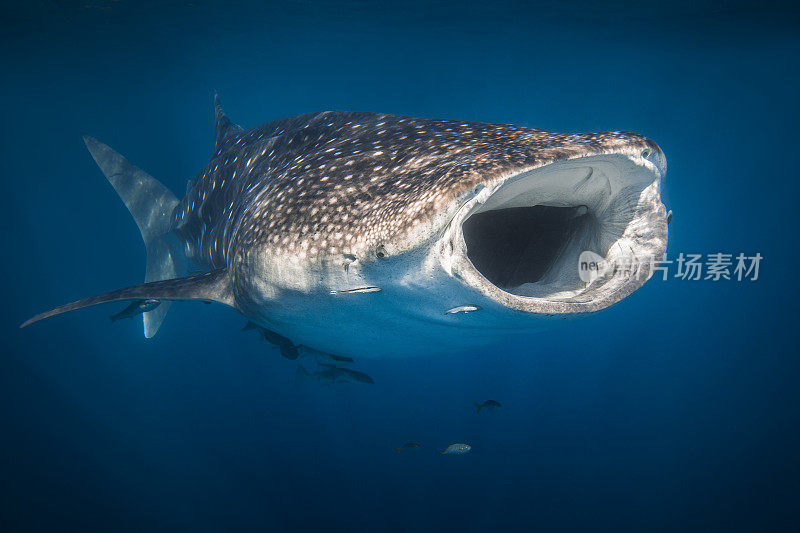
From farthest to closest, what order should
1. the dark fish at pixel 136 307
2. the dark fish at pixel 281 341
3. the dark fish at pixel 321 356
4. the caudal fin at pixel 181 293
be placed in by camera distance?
the dark fish at pixel 136 307 < the dark fish at pixel 321 356 < the dark fish at pixel 281 341 < the caudal fin at pixel 181 293

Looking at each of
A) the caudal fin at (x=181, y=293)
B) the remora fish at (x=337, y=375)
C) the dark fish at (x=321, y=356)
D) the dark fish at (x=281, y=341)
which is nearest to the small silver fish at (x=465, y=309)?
the caudal fin at (x=181, y=293)

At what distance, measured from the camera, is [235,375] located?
45.9 ft

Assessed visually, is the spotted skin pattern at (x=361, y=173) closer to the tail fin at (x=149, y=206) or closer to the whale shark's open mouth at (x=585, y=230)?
the whale shark's open mouth at (x=585, y=230)

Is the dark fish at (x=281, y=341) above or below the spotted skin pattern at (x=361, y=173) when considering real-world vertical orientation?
below

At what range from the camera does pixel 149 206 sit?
22.7 feet

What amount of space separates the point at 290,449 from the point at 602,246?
923 cm

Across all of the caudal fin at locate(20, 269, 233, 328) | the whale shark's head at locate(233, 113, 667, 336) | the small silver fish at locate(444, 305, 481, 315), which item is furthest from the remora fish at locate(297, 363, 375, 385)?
the small silver fish at locate(444, 305, 481, 315)

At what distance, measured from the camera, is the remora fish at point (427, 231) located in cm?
177

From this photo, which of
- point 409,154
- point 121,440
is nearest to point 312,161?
point 409,154

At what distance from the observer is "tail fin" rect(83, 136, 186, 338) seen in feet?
21.6

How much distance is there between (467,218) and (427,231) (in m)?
0.66

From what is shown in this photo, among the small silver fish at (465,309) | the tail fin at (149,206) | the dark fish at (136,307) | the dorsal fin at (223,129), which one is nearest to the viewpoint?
the small silver fish at (465,309)

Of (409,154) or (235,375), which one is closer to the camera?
(409,154)

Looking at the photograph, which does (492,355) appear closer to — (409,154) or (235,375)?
(235,375)
